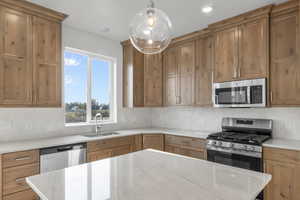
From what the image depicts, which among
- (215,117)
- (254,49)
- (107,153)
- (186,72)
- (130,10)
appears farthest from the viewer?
(186,72)

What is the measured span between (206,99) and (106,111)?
202 centimetres

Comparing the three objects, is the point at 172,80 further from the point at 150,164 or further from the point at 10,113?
the point at 10,113

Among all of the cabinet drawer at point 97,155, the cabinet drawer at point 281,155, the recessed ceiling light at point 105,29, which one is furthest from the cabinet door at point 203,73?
the cabinet drawer at point 97,155

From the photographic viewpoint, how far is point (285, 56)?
2.42m

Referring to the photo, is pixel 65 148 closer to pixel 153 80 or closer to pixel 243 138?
pixel 153 80

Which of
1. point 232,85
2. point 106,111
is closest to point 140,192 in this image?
point 232,85

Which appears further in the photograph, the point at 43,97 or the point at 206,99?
the point at 206,99

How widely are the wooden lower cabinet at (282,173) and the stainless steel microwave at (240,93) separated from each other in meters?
0.68

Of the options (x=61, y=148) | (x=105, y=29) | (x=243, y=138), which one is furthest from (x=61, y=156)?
(x=243, y=138)

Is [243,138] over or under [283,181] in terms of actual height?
over

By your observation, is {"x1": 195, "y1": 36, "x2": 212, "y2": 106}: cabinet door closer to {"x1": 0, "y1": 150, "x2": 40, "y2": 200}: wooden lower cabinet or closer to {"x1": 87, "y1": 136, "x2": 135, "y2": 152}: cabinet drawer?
{"x1": 87, "y1": 136, "x2": 135, "y2": 152}: cabinet drawer

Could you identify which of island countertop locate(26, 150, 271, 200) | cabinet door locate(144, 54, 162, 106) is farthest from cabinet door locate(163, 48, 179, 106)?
island countertop locate(26, 150, 271, 200)

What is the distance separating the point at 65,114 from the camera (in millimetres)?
3107

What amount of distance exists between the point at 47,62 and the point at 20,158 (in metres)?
1.32
